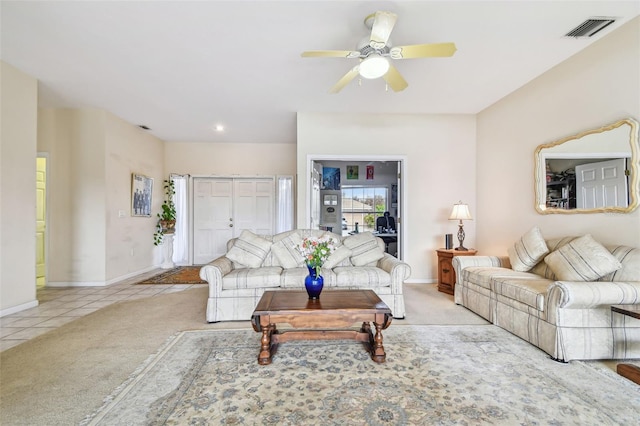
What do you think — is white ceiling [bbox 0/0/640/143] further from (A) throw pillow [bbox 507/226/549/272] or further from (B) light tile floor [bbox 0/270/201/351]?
(B) light tile floor [bbox 0/270/201/351]

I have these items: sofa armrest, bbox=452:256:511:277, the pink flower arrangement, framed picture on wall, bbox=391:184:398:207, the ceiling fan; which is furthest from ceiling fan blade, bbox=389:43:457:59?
framed picture on wall, bbox=391:184:398:207

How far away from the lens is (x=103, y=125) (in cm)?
463

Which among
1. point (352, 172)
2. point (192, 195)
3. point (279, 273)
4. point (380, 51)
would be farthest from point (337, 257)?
point (352, 172)

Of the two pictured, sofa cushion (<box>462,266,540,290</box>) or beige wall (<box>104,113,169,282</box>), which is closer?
sofa cushion (<box>462,266,540,290</box>)

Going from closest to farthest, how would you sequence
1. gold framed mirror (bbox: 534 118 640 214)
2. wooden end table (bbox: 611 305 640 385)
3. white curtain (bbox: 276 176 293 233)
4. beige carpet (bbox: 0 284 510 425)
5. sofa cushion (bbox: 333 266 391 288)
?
beige carpet (bbox: 0 284 510 425)
wooden end table (bbox: 611 305 640 385)
gold framed mirror (bbox: 534 118 640 214)
sofa cushion (bbox: 333 266 391 288)
white curtain (bbox: 276 176 293 233)

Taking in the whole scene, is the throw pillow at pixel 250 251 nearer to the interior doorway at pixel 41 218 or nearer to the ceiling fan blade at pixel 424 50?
the ceiling fan blade at pixel 424 50

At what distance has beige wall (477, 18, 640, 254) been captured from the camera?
2604 millimetres

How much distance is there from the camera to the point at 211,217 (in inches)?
265

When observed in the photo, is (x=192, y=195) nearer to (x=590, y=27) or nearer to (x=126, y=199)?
(x=126, y=199)

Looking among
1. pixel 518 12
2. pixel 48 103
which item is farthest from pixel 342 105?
pixel 48 103

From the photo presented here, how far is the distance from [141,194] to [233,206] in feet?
6.01

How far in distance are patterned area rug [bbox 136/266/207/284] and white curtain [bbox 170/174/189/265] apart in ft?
2.40

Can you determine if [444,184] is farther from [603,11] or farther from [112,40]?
[112,40]

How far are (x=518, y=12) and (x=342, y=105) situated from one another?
2426 mm
